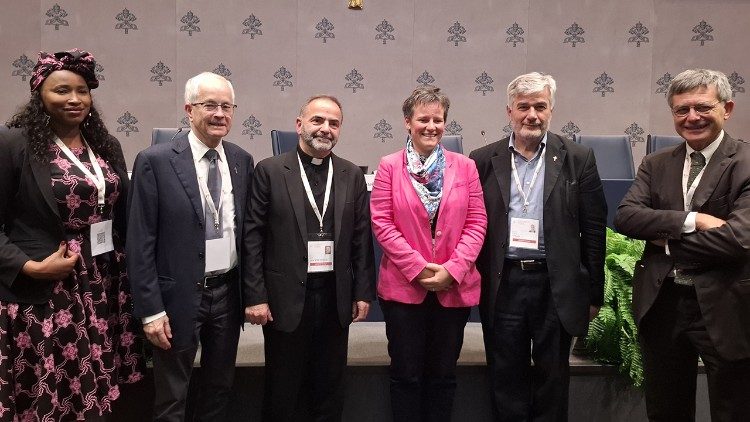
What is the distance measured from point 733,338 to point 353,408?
63.0 inches

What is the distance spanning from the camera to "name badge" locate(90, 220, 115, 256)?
205 centimetres

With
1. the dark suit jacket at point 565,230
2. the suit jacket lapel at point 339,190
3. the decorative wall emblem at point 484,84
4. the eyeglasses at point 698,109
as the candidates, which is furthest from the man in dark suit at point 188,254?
Answer: the decorative wall emblem at point 484,84

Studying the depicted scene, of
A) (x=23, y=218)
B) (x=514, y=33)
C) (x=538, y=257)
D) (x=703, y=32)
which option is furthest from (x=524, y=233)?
(x=703, y=32)

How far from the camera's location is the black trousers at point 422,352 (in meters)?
2.30

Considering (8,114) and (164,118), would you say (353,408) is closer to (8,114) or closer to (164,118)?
(164,118)

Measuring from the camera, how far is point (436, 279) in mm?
2217

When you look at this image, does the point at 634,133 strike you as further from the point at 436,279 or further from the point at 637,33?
the point at 436,279

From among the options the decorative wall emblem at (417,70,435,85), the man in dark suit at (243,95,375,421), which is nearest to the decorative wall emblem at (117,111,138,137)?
the decorative wall emblem at (417,70,435,85)

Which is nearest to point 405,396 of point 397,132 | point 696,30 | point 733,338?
point 733,338

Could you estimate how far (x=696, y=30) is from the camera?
6.65 m

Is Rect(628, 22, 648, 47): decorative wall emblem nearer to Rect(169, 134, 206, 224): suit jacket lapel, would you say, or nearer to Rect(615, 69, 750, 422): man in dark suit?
Rect(615, 69, 750, 422): man in dark suit

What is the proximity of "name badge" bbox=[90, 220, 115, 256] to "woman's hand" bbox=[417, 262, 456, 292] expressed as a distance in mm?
1169

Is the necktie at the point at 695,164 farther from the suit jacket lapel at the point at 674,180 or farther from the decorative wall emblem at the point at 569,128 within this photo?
the decorative wall emblem at the point at 569,128

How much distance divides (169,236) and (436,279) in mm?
1003
